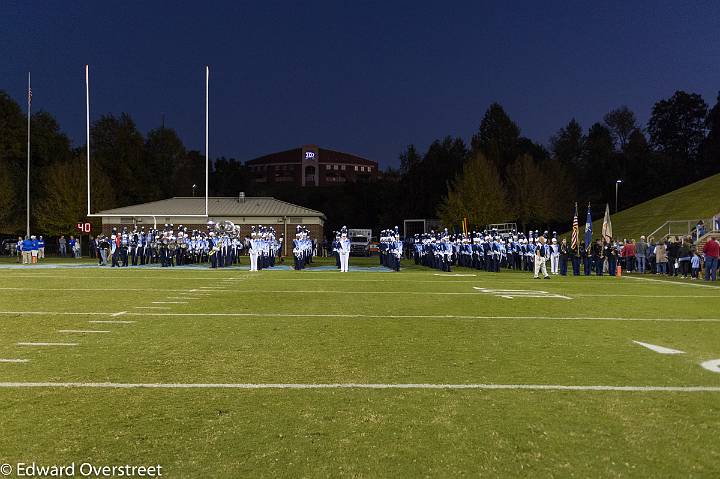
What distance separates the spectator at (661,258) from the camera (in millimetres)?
22812

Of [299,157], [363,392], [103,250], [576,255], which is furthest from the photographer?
[299,157]

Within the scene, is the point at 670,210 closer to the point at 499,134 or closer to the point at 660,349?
the point at 499,134

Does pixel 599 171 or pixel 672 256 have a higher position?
pixel 599 171

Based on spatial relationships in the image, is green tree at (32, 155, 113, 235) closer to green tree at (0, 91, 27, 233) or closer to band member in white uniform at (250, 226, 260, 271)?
green tree at (0, 91, 27, 233)

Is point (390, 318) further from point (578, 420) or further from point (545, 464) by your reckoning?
point (545, 464)

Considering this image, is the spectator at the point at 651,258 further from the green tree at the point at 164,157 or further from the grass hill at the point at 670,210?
the green tree at the point at 164,157

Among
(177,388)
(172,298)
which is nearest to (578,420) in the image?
(177,388)

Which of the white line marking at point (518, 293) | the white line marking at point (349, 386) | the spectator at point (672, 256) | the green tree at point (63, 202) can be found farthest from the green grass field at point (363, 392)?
the green tree at point (63, 202)

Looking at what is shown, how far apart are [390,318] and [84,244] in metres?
Result: 49.4

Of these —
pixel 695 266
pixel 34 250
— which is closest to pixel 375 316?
pixel 695 266

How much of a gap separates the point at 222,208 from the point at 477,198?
17.9 metres

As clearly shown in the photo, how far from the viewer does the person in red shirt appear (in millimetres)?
19641

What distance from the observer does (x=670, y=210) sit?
140ft

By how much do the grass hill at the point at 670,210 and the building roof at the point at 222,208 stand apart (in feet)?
63.9
